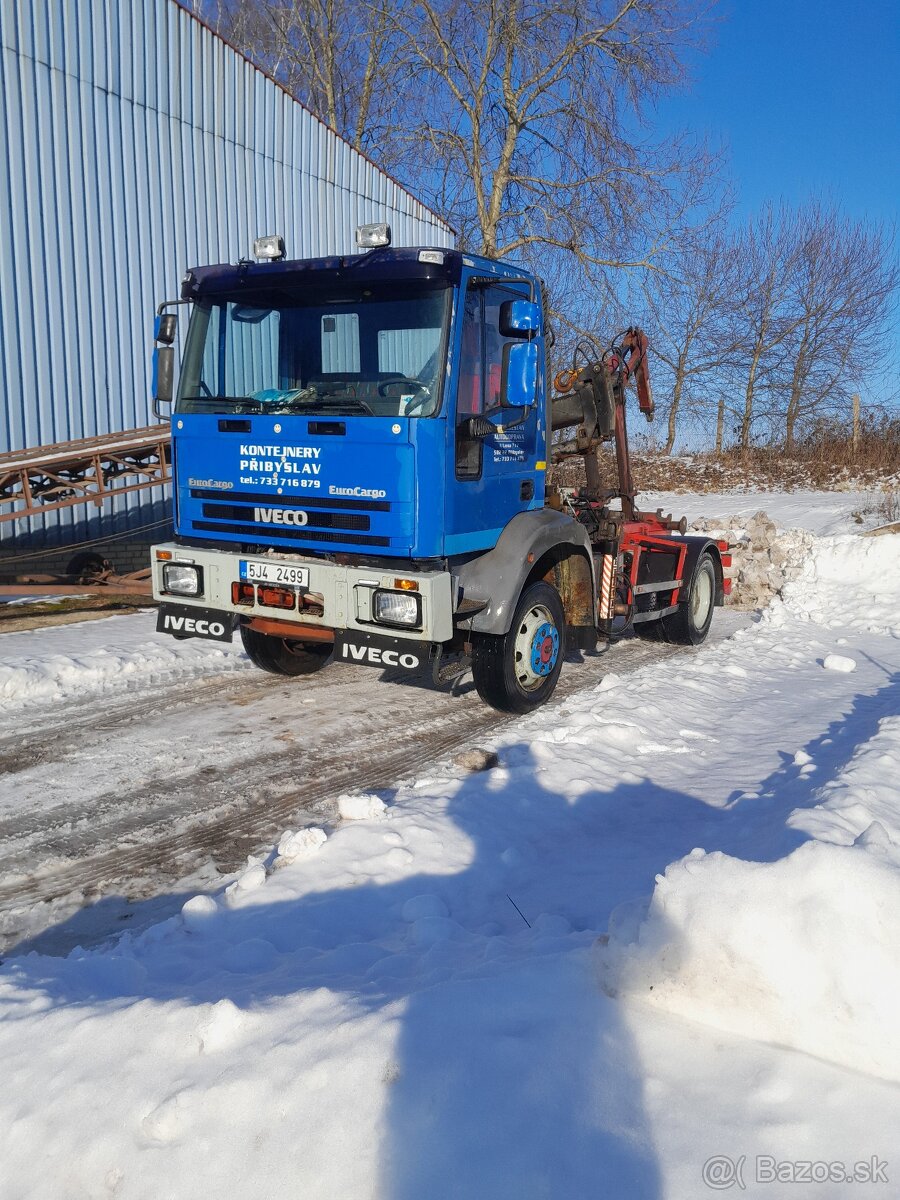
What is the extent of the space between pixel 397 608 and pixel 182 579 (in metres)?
1.73

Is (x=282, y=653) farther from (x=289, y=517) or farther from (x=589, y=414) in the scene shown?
(x=589, y=414)

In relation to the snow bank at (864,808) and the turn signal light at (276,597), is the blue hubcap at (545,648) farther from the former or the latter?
the snow bank at (864,808)

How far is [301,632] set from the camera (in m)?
6.43

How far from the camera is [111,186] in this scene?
42.5 ft

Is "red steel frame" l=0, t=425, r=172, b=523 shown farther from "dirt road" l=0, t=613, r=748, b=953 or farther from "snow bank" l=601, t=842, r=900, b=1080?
"snow bank" l=601, t=842, r=900, b=1080

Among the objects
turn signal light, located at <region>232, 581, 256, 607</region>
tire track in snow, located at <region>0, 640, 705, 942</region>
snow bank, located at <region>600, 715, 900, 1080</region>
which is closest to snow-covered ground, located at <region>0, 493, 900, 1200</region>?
snow bank, located at <region>600, 715, 900, 1080</region>

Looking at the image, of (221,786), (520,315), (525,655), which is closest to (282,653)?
(525,655)

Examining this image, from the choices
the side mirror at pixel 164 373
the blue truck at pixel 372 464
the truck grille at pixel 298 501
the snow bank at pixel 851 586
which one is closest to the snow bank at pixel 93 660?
the blue truck at pixel 372 464

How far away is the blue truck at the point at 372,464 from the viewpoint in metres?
5.81

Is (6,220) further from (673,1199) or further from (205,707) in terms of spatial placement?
(673,1199)

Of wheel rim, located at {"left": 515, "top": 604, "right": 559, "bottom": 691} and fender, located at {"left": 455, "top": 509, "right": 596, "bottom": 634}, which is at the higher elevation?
fender, located at {"left": 455, "top": 509, "right": 596, "bottom": 634}

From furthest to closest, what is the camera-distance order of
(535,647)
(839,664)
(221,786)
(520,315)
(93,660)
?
(839,664) < (93,660) < (535,647) < (520,315) < (221,786)

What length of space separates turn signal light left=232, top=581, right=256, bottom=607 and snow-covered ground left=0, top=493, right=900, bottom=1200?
2613mm

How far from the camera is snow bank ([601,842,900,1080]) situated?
8.08 ft
